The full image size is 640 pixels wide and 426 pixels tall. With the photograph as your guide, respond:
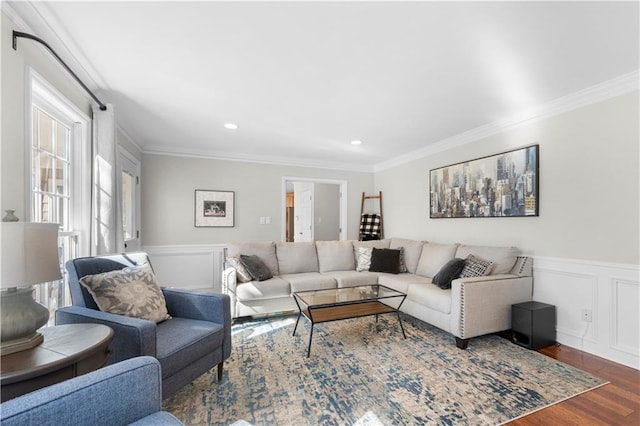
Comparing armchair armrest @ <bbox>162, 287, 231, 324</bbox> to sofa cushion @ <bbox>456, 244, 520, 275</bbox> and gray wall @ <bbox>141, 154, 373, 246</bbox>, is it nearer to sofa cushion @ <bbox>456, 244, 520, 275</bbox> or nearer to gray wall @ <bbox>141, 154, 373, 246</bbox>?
gray wall @ <bbox>141, 154, 373, 246</bbox>

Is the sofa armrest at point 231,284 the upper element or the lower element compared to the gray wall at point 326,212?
lower

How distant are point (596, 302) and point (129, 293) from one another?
12.3 ft

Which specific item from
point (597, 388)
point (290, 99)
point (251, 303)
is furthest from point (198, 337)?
point (597, 388)

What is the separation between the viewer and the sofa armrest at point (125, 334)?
58.8 inches

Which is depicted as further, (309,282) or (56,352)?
(309,282)

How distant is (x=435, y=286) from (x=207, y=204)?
3.59 meters

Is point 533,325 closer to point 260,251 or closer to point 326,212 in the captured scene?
point 260,251

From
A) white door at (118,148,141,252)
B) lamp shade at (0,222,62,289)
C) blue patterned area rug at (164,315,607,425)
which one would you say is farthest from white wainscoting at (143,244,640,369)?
white door at (118,148,141,252)

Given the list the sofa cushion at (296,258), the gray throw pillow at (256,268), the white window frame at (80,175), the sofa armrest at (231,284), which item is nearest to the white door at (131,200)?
the white window frame at (80,175)

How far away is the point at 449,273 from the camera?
3.09 metres

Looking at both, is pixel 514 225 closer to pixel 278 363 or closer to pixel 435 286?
pixel 435 286

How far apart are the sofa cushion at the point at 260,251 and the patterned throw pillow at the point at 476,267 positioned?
2319 millimetres

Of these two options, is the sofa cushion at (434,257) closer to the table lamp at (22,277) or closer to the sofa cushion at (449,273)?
the sofa cushion at (449,273)

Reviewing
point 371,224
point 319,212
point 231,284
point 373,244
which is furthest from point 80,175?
point 319,212
